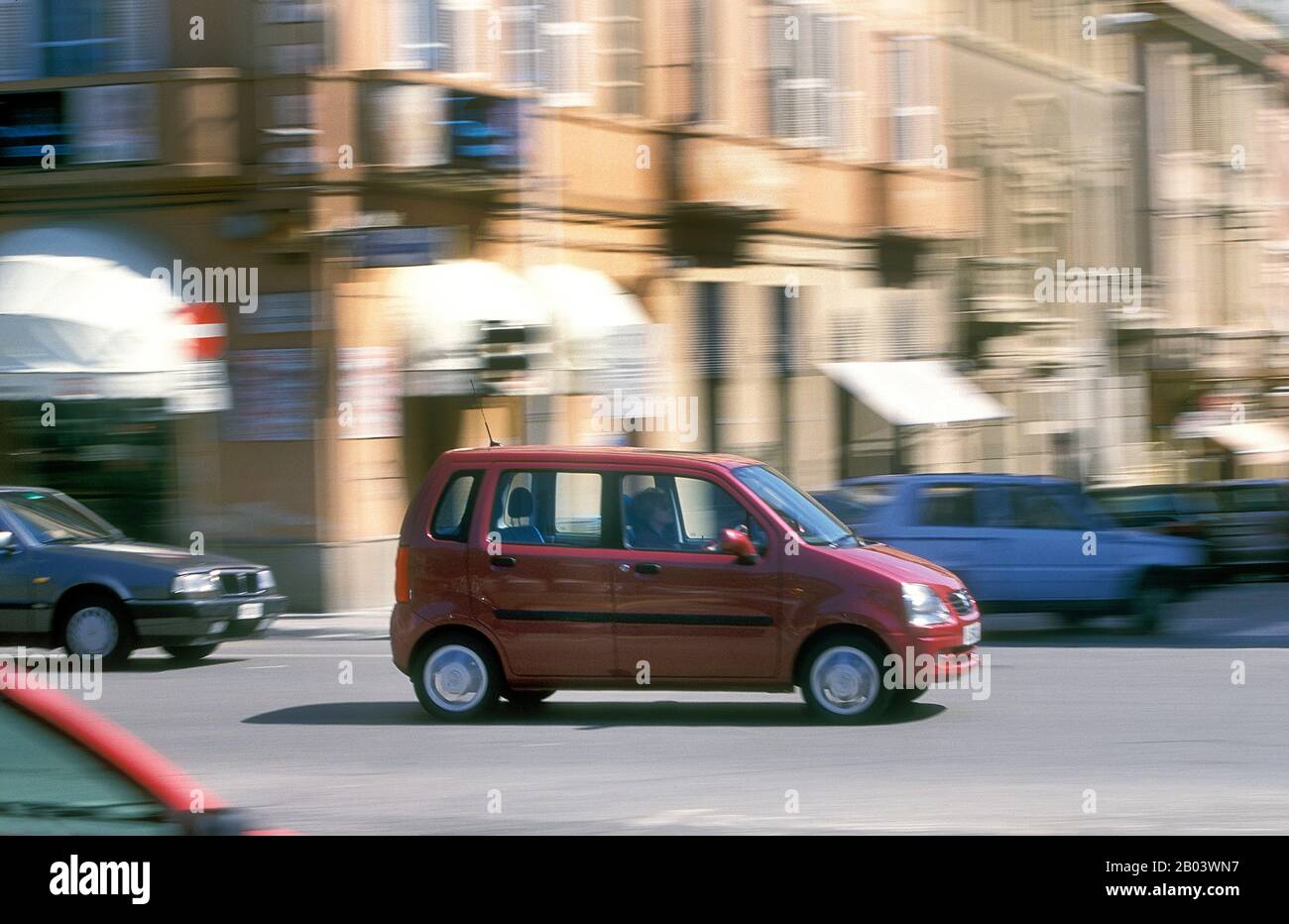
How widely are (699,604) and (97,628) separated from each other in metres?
6.04

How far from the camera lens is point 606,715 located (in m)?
11.7

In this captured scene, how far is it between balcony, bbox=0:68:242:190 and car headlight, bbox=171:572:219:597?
6.83 metres

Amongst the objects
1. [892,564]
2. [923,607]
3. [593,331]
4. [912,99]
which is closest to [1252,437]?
[912,99]

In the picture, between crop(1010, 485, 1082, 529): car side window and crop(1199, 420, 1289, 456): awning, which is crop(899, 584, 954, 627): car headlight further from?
crop(1199, 420, 1289, 456): awning

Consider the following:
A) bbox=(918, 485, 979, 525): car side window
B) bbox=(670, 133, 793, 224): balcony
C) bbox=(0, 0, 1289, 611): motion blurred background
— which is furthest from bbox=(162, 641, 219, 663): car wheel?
bbox=(670, 133, 793, 224): balcony

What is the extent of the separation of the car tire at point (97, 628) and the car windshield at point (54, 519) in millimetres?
629

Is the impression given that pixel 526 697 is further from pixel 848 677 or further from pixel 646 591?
pixel 848 677

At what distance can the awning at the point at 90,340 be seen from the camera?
19.7 meters

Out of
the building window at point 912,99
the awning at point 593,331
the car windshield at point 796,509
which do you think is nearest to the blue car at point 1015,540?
the car windshield at point 796,509

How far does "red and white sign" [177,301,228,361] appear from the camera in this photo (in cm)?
2045

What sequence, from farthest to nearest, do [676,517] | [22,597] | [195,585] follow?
1. [195,585]
2. [22,597]
3. [676,517]

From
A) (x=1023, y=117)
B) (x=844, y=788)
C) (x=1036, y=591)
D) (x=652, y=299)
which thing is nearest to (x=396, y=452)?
(x=652, y=299)

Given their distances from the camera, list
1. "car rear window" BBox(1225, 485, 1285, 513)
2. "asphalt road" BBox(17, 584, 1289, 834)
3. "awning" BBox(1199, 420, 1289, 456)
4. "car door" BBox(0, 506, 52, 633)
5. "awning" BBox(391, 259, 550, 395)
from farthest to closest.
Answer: "awning" BBox(1199, 420, 1289, 456) → "car rear window" BBox(1225, 485, 1285, 513) → "awning" BBox(391, 259, 550, 395) → "car door" BBox(0, 506, 52, 633) → "asphalt road" BBox(17, 584, 1289, 834)

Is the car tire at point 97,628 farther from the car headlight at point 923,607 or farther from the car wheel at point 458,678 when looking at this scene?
the car headlight at point 923,607
